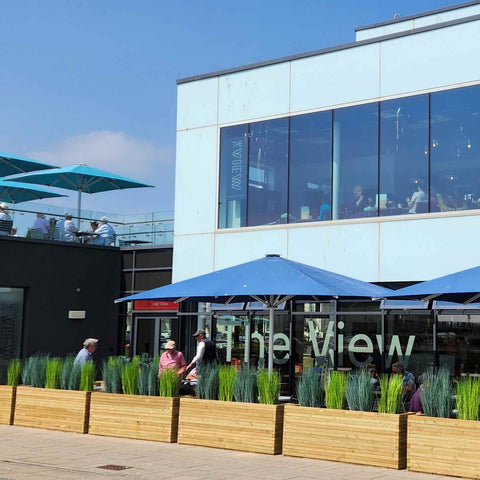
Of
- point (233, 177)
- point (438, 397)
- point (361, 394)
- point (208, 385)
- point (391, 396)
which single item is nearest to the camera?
point (438, 397)

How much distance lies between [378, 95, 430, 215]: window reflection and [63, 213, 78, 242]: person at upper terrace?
9591mm

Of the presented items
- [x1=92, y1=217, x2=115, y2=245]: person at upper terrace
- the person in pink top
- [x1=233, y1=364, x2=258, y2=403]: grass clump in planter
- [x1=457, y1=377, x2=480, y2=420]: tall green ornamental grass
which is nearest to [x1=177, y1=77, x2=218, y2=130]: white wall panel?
[x1=92, y1=217, x2=115, y2=245]: person at upper terrace

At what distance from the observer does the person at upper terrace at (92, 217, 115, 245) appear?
2442 cm

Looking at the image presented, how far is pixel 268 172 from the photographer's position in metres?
19.9

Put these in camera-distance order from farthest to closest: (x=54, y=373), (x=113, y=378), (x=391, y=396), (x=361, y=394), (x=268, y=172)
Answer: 1. (x=268, y=172)
2. (x=54, y=373)
3. (x=113, y=378)
4. (x=361, y=394)
5. (x=391, y=396)

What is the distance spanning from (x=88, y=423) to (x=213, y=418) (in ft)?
7.85

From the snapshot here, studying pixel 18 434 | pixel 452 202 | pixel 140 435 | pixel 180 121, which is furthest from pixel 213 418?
pixel 180 121

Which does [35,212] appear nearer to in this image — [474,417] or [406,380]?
[406,380]

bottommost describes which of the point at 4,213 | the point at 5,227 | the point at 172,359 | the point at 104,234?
the point at 172,359

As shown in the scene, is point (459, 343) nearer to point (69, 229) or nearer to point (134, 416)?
point (134, 416)

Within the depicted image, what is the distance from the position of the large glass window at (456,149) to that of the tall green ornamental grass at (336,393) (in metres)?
7.07

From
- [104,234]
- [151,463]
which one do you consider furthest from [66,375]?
[104,234]

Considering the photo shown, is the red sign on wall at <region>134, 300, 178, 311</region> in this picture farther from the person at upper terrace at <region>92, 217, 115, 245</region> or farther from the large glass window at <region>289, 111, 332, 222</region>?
the large glass window at <region>289, 111, 332, 222</region>

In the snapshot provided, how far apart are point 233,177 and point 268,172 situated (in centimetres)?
103
